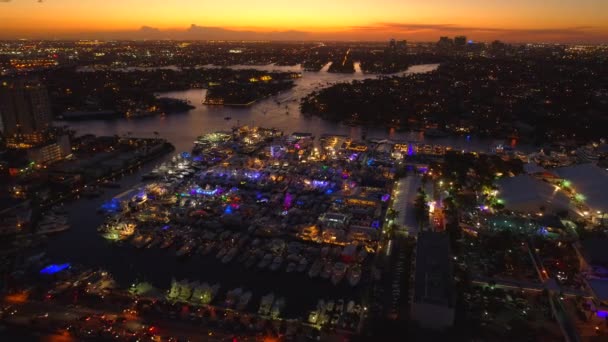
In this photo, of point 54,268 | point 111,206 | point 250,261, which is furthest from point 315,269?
point 111,206

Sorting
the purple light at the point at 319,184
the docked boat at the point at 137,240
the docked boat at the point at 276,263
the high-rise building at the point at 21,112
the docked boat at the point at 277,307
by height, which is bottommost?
the docked boat at the point at 277,307

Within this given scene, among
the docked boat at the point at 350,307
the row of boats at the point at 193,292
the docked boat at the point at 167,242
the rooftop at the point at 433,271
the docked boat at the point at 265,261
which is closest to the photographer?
the rooftop at the point at 433,271

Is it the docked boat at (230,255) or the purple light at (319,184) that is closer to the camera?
the docked boat at (230,255)

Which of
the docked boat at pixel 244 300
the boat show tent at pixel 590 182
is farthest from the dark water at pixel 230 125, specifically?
the docked boat at pixel 244 300

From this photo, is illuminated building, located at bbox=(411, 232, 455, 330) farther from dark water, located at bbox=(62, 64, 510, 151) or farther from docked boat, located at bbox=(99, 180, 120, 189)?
dark water, located at bbox=(62, 64, 510, 151)

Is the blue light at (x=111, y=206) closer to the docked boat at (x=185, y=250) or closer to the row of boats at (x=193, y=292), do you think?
the docked boat at (x=185, y=250)

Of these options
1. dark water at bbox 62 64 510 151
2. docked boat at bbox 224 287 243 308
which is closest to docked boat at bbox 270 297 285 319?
docked boat at bbox 224 287 243 308

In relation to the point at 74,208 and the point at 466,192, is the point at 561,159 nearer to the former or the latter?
the point at 466,192

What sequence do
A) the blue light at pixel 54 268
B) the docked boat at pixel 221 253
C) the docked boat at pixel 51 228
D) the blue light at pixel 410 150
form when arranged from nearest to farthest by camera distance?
the blue light at pixel 54 268 → the docked boat at pixel 221 253 → the docked boat at pixel 51 228 → the blue light at pixel 410 150

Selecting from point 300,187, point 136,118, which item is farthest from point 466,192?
point 136,118
